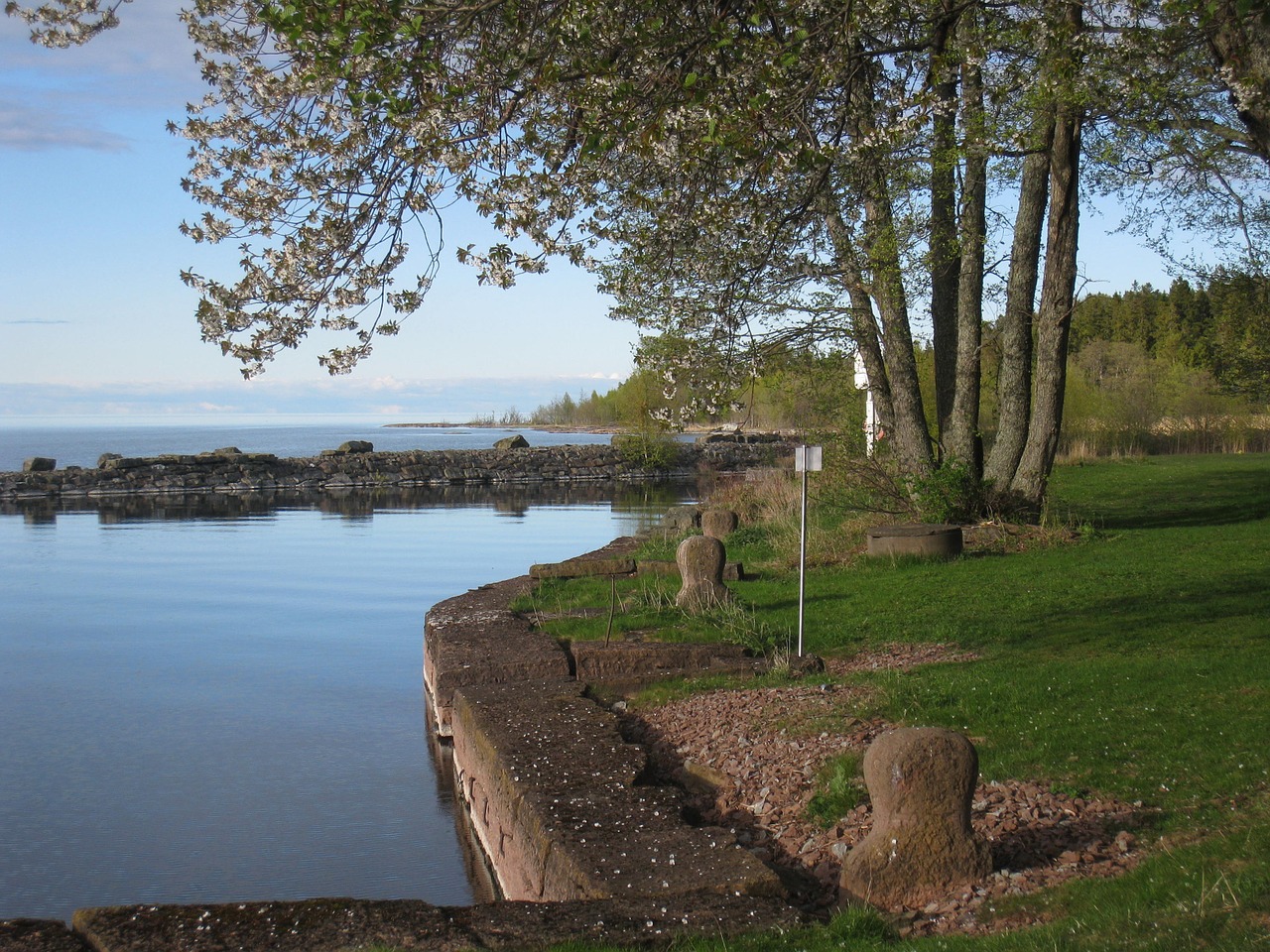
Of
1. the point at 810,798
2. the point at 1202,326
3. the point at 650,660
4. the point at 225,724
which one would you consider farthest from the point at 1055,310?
the point at 1202,326

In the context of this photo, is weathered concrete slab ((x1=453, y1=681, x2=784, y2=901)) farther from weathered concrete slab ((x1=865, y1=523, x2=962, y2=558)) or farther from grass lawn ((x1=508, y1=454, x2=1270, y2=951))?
weathered concrete slab ((x1=865, y1=523, x2=962, y2=558))

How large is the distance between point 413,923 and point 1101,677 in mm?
5540

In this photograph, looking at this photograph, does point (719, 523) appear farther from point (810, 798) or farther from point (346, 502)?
point (346, 502)

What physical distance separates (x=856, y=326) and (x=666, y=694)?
10.9 meters

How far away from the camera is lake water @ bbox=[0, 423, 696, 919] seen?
7.51 metres

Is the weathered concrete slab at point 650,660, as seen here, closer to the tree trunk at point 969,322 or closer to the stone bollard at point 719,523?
the tree trunk at point 969,322

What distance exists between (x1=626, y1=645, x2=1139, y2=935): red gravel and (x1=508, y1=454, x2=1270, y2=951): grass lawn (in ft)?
0.72

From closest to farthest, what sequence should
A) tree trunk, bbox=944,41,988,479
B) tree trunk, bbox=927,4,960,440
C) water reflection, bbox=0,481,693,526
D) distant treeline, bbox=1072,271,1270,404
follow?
tree trunk, bbox=927,4,960,440
tree trunk, bbox=944,41,988,479
distant treeline, bbox=1072,271,1270,404
water reflection, bbox=0,481,693,526

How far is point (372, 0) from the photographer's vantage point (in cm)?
641

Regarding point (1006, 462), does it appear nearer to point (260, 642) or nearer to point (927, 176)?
point (927, 176)

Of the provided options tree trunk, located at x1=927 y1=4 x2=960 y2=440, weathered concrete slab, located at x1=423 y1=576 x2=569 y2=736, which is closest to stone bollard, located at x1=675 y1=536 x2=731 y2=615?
weathered concrete slab, located at x1=423 y1=576 x2=569 y2=736

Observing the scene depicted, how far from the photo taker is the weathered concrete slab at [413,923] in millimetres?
4461

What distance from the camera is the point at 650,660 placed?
Answer: 9.64 m

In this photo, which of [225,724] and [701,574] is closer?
[225,724]
